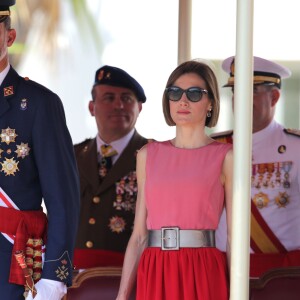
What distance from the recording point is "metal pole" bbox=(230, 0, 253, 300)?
3.69 meters

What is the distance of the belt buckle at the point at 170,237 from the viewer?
419cm

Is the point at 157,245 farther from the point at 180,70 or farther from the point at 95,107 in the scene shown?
the point at 95,107

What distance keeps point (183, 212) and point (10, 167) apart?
692 millimetres

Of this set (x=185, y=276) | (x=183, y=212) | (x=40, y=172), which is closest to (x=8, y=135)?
(x=40, y=172)

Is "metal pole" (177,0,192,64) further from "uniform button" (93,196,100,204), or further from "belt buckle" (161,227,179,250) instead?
"belt buckle" (161,227,179,250)

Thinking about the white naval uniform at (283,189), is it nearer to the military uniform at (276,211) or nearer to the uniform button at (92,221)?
the military uniform at (276,211)

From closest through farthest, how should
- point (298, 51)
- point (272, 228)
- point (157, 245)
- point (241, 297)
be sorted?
point (241, 297), point (157, 245), point (272, 228), point (298, 51)

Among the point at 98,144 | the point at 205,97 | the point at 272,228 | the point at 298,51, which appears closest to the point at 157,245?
the point at 205,97

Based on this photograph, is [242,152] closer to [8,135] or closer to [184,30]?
[8,135]

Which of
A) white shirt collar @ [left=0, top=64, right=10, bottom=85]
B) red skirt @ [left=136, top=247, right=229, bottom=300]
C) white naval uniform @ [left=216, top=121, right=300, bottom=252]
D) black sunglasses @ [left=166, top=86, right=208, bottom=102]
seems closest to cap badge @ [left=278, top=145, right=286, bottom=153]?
white naval uniform @ [left=216, top=121, right=300, bottom=252]

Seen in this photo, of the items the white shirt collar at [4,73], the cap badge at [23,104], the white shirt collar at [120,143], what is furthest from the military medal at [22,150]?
the white shirt collar at [120,143]

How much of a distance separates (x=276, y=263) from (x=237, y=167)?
185cm

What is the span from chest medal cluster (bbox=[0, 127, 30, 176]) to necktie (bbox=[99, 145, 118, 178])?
2.04m

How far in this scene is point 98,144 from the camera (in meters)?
6.01
